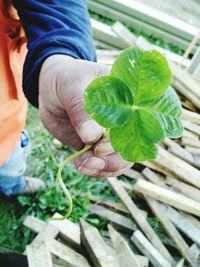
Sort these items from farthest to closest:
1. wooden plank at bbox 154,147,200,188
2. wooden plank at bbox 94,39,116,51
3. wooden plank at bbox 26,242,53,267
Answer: wooden plank at bbox 94,39,116,51
wooden plank at bbox 154,147,200,188
wooden plank at bbox 26,242,53,267

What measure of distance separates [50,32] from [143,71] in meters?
0.71

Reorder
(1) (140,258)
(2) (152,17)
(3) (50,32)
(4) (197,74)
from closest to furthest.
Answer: (3) (50,32)
(1) (140,258)
(4) (197,74)
(2) (152,17)

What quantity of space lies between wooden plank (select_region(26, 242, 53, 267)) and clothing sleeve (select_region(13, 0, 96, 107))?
794mm

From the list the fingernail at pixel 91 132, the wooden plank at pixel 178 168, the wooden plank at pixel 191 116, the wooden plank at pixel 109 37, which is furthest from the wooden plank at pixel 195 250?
the wooden plank at pixel 109 37

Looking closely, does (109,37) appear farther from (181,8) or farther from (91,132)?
(91,132)

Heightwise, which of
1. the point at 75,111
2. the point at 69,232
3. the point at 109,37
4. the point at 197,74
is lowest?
the point at 69,232

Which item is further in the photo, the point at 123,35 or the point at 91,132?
the point at 123,35

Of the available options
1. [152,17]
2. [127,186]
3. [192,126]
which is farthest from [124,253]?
[152,17]

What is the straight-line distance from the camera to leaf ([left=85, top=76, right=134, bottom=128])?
2.01 ft

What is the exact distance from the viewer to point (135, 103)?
643 mm

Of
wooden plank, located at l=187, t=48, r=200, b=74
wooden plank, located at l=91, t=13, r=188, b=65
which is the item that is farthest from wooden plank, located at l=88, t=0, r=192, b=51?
wooden plank, located at l=187, t=48, r=200, b=74

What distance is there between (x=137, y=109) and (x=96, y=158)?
27 cm

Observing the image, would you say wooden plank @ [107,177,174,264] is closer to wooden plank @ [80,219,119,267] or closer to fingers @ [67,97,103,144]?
wooden plank @ [80,219,119,267]

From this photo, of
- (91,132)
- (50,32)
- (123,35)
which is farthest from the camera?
(123,35)
